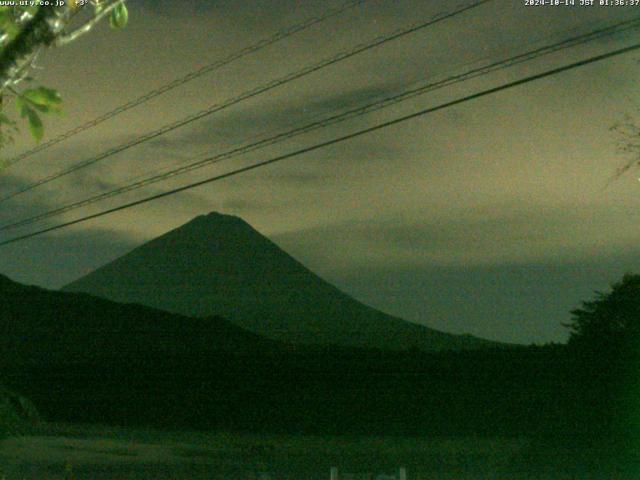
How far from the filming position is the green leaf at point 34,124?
325cm

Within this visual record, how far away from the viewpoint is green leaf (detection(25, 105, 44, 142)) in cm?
325

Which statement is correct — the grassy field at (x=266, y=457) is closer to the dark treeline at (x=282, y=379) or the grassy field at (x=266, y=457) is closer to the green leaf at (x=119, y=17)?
the dark treeline at (x=282, y=379)

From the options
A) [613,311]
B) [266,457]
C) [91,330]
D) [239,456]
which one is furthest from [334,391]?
[91,330]

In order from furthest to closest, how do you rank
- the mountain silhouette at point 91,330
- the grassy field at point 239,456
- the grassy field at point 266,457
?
the mountain silhouette at point 91,330 < the grassy field at point 239,456 < the grassy field at point 266,457

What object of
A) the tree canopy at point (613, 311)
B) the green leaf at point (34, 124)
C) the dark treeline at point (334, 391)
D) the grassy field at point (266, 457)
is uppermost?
the tree canopy at point (613, 311)

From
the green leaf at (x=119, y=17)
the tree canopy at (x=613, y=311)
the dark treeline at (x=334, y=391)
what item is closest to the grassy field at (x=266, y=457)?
the dark treeline at (x=334, y=391)

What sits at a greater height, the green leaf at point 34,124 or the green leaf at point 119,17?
the green leaf at point 119,17

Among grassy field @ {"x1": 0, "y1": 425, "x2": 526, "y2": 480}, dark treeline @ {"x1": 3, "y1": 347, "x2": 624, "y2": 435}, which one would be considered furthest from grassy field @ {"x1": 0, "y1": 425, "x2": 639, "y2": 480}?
dark treeline @ {"x1": 3, "y1": 347, "x2": 624, "y2": 435}

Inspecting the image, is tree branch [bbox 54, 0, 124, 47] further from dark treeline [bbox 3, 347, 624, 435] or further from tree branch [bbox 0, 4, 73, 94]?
dark treeline [bbox 3, 347, 624, 435]

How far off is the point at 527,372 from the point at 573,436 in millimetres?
1852

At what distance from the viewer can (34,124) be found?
10.7 feet

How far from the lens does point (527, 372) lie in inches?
837

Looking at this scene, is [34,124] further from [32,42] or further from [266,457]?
[266,457]

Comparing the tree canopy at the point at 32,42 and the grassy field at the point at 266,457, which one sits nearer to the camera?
the tree canopy at the point at 32,42
